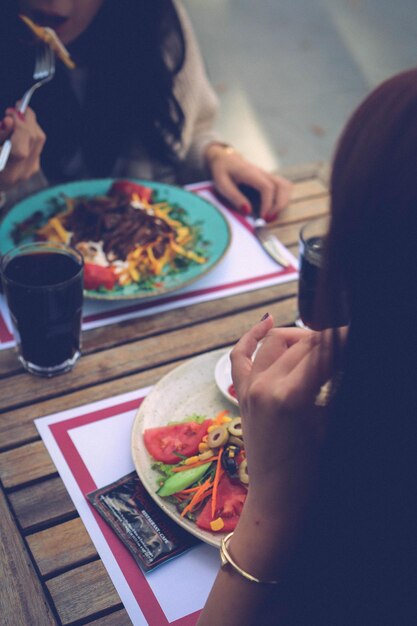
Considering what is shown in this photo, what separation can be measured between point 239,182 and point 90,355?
0.80 m

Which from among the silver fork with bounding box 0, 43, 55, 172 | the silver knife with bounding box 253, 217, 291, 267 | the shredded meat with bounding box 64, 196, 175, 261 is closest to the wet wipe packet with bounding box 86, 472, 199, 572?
the shredded meat with bounding box 64, 196, 175, 261

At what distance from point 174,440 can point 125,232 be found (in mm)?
620

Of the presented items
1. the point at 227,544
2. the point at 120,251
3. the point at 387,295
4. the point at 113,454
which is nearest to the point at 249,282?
the point at 120,251

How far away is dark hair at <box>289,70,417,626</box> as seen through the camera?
0.60 m

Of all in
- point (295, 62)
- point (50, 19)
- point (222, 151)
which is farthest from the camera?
point (295, 62)

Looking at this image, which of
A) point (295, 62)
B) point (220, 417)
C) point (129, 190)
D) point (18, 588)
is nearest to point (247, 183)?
point (129, 190)

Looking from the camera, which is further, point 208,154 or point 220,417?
point 208,154

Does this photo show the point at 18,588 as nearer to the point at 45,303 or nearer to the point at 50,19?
the point at 45,303

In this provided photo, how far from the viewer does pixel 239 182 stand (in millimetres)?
1895

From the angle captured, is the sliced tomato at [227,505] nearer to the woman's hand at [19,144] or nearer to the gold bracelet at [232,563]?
the gold bracelet at [232,563]

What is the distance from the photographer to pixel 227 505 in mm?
947

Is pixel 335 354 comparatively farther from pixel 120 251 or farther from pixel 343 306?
pixel 120 251

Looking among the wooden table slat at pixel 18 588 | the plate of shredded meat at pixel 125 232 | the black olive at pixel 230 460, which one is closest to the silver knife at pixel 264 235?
the plate of shredded meat at pixel 125 232

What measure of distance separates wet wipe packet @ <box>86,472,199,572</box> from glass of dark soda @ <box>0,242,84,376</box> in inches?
12.7
